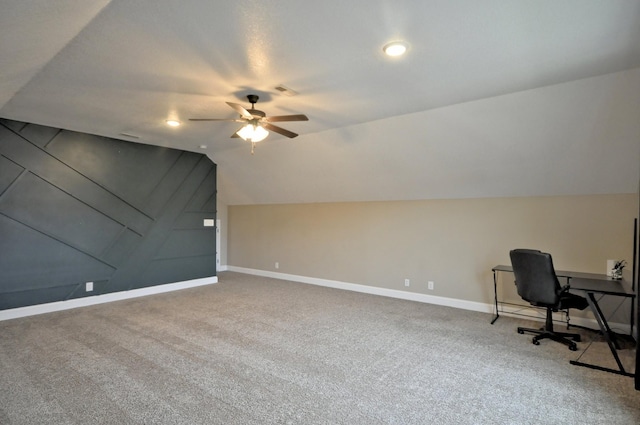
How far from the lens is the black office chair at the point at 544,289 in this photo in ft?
11.9

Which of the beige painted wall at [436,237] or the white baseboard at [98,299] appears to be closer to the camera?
the beige painted wall at [436,237]

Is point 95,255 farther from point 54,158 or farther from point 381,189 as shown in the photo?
point 381,189

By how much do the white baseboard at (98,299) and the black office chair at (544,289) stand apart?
5.54 m

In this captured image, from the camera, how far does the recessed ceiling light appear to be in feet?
8.28

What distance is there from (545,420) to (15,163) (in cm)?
649

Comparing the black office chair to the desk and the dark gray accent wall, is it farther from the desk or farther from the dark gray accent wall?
the dark gray accent wall

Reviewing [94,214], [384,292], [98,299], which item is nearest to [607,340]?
[384,292]

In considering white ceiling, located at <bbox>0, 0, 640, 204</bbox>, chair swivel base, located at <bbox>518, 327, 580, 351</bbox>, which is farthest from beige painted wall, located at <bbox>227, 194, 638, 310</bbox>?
chair swivel base, located at <bbox>518, 327, 580, 351</bbox>

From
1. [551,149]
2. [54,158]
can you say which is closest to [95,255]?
[54,158]

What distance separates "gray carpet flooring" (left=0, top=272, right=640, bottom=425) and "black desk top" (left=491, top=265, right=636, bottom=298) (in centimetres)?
69

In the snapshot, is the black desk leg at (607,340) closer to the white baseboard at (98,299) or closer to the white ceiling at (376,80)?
the white ceiling at (376,80)

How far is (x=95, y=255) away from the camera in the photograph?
5422mm

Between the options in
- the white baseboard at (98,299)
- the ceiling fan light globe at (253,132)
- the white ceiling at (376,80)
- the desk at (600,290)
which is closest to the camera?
the white ceiling at (376,80)

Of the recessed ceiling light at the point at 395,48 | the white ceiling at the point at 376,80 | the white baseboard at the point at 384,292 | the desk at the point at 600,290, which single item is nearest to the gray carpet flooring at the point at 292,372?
the desk at the point at 600,290
